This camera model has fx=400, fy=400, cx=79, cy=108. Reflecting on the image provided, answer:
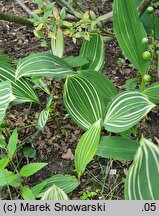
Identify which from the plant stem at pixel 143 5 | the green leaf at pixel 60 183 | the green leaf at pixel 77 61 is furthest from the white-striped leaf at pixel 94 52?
the green leaf at pixel 60 183

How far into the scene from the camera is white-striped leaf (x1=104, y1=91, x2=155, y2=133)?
126 cm

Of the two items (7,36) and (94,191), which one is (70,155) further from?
(7,36)

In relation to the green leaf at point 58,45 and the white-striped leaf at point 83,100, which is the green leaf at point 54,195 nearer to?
the white-striped leaf at point 83,100

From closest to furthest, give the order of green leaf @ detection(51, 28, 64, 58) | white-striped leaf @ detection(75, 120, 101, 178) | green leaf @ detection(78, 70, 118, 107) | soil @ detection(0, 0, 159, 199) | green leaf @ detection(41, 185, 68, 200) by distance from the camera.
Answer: green leaf @ detection(41, 185, 68, 200), white-striped leaf @ detection(75, 120, 101, 178), green leaf @ detection(78, 70, 118, 107), soil @ detection(0, 0, 159, 199), green leaf @ detection(51, 28, 64, 58)

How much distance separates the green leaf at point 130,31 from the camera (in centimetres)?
144

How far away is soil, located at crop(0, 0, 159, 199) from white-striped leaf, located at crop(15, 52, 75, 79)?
278mm

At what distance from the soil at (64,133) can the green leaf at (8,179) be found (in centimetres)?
16

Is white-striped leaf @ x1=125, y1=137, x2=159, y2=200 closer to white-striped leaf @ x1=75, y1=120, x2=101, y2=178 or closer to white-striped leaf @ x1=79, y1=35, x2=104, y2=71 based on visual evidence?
white-striped leaf @ x1=75, y1=120, x2=101, y2=178

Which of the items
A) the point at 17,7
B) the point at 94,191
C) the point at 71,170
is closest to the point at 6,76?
the point at 71,170

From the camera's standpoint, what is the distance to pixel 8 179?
1.39 metres

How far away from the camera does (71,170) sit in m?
1.62

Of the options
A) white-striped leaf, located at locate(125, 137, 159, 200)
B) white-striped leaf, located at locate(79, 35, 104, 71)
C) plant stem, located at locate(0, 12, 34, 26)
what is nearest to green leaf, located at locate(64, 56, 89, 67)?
white-striped leaf, located at locate(79, 35, 104, 71)

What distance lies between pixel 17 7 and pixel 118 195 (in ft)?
4.56

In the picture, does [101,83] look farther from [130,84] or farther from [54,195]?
[54,195]
